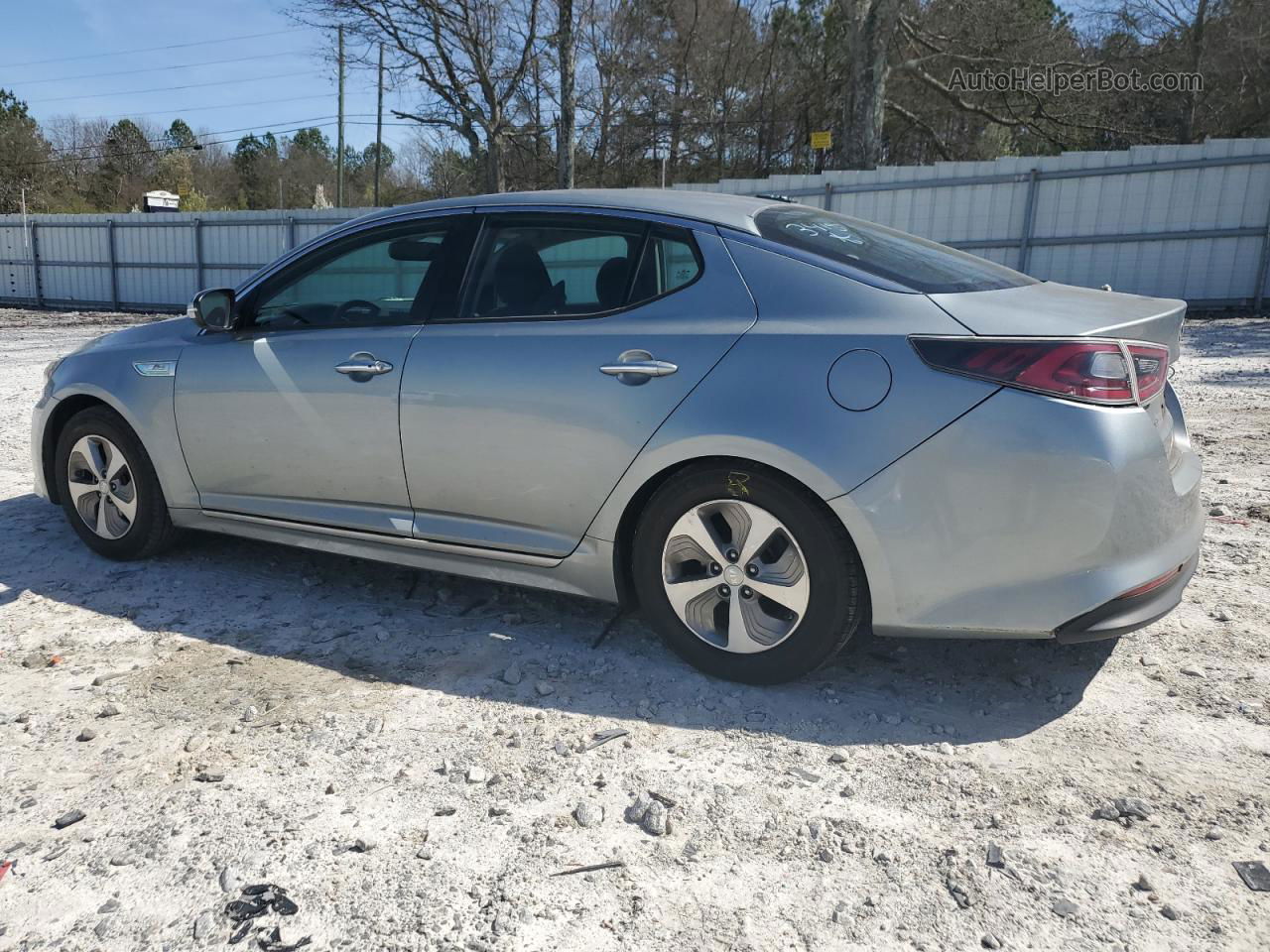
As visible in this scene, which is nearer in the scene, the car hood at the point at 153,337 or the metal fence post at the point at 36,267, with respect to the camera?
the car hood at the point at 153,337

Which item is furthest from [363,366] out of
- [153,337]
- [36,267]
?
[36,267]

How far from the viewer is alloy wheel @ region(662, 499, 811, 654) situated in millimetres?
2887

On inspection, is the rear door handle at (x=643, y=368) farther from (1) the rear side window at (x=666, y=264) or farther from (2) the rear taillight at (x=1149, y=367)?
(2) the rear taillight at (x=1149, y=367)

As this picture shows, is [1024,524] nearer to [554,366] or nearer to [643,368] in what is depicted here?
[643,368]

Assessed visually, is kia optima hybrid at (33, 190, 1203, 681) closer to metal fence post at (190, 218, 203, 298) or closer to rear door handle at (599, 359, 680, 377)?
rear door handle at (599, 359, 680, 377)

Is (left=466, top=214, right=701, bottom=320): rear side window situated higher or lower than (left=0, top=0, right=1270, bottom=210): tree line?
lower

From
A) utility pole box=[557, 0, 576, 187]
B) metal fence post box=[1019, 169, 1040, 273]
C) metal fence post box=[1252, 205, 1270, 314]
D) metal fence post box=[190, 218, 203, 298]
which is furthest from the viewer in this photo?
utility pole box=[557, 0, 576, 187]

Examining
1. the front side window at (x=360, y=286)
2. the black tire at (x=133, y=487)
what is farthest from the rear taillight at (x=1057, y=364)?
the black tire at (x=133, y=487)

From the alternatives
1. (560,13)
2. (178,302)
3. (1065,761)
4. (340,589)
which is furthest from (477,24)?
(1065,761)

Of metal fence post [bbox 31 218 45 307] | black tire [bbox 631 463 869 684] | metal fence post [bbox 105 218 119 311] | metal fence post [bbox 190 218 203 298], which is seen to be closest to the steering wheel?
black tire [bbox 631 463 869 684]

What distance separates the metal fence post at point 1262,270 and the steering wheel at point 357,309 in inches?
561

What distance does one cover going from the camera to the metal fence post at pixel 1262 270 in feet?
44.4

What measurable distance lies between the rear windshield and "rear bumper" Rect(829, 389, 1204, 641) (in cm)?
57

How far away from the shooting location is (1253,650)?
324 cm
